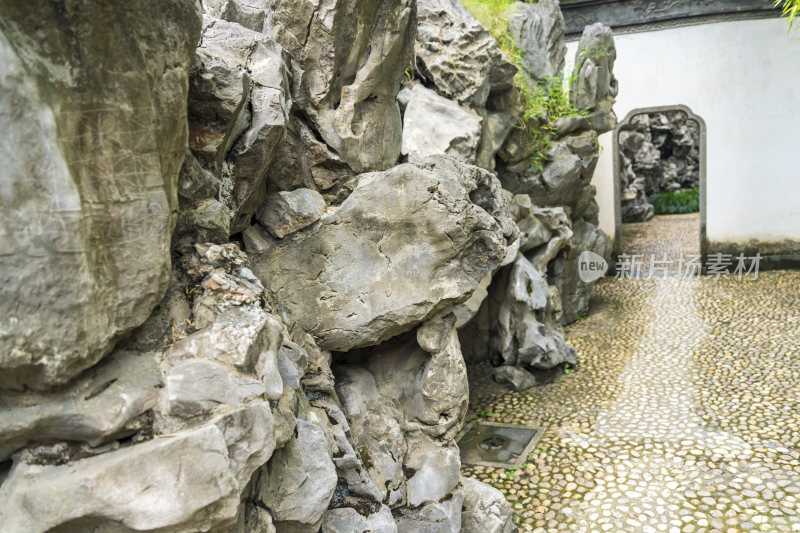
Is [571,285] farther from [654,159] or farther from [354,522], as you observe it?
[654,159]

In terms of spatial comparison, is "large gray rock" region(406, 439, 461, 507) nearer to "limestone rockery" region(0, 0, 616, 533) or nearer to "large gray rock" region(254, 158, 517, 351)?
"limestone rockery" region(0, 0, 616, 533)

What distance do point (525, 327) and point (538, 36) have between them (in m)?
6.05

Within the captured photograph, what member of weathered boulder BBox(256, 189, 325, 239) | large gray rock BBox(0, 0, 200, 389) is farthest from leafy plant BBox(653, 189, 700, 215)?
large gray rock BBox(0, 0, 200, 389)

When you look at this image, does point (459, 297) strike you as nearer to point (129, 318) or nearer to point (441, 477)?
point (441, 477)

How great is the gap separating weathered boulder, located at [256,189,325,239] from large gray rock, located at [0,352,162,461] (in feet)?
7.28

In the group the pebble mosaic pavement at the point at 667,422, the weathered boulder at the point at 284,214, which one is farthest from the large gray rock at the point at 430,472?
the weathered boulder at the point at 284,214

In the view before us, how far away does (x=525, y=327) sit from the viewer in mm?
9289

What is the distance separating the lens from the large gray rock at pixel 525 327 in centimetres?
916

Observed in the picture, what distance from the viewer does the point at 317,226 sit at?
5.18m

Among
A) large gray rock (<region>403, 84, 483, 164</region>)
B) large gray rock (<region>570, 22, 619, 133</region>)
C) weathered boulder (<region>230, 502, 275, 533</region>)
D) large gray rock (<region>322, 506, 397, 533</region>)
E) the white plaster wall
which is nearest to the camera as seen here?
weathered boulder (<region>230, 502, 275, 533</region>)

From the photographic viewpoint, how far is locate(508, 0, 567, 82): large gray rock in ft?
37.1

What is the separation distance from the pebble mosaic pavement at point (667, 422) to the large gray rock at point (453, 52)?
458 centimetres

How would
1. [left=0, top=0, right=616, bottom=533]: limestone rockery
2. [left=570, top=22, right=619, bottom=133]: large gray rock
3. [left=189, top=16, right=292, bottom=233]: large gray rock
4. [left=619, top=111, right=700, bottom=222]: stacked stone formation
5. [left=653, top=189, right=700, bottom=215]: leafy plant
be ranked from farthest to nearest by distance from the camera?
1. [left=653, top=189, right=700, bottom=215]: leafy plant
2. [left=619, top=111, right=700, bottom=222]: stacked stone formation
3. [left=570, top=22, right=619, bottom=133]: large gray rock
4. [left=189, top=16, right=292, bottom=233]: large gray rock
5. [left=0, top=0, right=616, bottom=533]: limestone rockery

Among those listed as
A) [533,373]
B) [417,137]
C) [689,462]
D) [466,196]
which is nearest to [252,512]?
[466,196]
